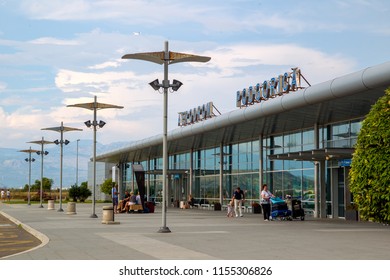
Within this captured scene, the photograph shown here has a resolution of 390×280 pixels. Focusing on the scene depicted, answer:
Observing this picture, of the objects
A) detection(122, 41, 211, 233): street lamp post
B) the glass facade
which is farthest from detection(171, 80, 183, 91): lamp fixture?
the glass facade

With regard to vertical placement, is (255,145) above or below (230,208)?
above

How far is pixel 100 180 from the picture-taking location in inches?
4545

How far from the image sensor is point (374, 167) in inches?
639

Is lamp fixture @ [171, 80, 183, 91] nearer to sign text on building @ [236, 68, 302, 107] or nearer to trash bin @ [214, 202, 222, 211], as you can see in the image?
sign text on building @ [236, 68, 302, 107]

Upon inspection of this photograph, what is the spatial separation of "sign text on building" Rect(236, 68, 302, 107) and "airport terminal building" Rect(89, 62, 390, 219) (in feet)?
0.16

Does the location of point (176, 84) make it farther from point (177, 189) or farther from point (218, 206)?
point (177, 189)

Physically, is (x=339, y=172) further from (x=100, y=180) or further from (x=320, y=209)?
(x=100, y=180)

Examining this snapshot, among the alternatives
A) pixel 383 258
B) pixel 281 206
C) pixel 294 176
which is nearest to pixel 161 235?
pixel 383 258

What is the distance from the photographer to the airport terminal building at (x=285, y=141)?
27.8m

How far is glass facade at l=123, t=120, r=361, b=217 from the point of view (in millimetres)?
34406

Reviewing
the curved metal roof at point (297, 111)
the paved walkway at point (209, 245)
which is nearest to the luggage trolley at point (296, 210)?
the curved metal roof at point (297, 111)

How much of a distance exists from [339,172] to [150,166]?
39.0 meters

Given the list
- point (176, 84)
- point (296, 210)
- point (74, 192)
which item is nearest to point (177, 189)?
point (296, 210)

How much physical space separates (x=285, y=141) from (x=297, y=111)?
944 centimetres
